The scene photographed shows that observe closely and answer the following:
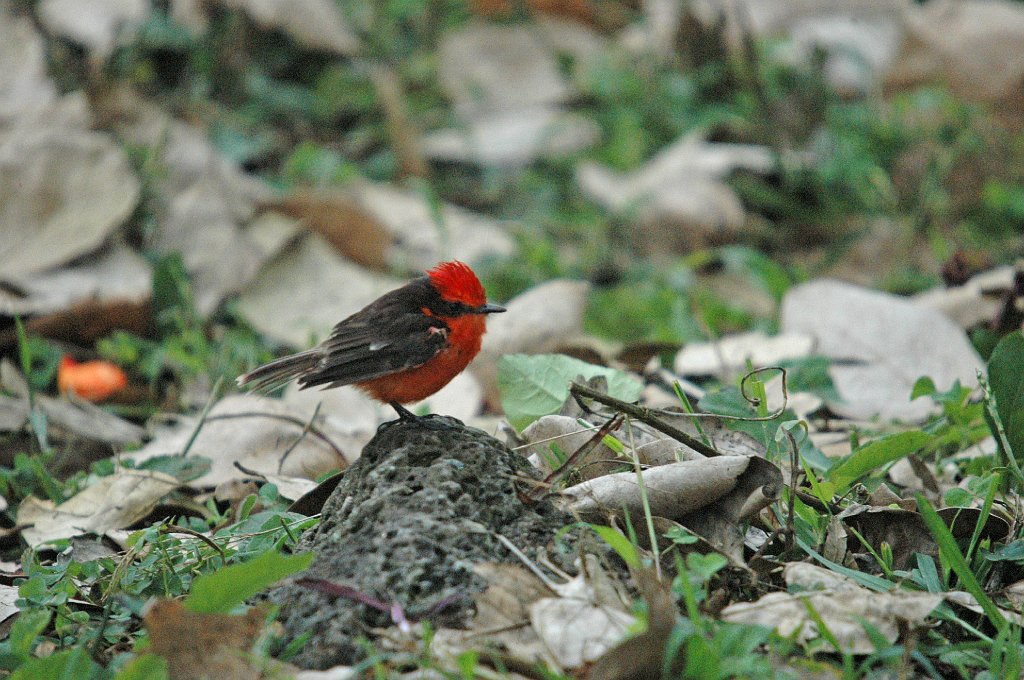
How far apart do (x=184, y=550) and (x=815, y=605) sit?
5.31ft

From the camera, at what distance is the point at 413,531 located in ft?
8.45

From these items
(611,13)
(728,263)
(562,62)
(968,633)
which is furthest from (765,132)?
(968,633)

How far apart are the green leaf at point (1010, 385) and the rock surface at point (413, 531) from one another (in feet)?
4.52

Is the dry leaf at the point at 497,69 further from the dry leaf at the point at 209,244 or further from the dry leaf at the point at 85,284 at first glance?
the dry leaf at the point at 85,284

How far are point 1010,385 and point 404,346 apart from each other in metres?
1.78

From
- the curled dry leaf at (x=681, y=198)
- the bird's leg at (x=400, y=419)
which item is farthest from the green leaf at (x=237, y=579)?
the curled dry leaf at (x=681, y=198)

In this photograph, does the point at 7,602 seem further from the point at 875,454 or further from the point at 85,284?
the point at 85,284

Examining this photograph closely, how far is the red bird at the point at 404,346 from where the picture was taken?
3395 mm

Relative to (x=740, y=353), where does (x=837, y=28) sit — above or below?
above

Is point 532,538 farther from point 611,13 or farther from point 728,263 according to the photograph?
point 611,13

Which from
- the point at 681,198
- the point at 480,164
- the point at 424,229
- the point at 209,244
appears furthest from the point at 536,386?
the point at 480,164

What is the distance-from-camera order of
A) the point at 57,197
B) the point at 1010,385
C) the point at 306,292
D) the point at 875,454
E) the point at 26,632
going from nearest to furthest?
1. the point at 26,632
2. the point at 875,454
3. the point at 1010,385
4. the point at 306,292
5. the point at 57,197

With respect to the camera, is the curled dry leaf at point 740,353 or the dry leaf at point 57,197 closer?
the curled dry leaf at point 740,353

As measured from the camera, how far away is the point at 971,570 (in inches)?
111
